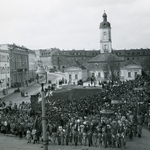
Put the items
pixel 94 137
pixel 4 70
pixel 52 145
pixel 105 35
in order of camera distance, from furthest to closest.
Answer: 1. pixel 105 35
2. pixel 4 70
3. pixel 52 145
4. pixel 94 137

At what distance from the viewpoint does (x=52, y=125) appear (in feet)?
63.6

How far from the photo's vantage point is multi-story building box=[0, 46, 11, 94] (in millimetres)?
57556

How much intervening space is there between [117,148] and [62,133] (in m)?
3.76

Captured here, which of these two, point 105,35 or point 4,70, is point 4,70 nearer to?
point 4,70

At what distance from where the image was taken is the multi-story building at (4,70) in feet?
189

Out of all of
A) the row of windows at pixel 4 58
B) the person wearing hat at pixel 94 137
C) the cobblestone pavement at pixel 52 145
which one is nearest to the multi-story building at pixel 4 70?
the row of windows at pixel 4 58

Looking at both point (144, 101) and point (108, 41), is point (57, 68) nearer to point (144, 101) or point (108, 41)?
point (108, 41)

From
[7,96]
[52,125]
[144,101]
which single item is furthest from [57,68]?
[52,125]

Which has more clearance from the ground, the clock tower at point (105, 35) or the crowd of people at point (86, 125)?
the clock tower at point (105, 35)

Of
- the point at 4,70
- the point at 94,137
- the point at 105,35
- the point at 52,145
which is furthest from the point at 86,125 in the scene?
the point at 105,35

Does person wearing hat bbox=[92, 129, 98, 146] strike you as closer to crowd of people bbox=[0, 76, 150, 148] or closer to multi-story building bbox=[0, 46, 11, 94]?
crowd of people bbox=[0, 76, 150, 148]

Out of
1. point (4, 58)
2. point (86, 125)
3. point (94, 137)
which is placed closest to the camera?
point (94, 137)

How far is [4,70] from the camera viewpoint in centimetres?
5938

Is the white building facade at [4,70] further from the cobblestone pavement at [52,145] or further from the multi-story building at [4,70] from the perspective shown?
the cobblestone pavement at [52,145]
